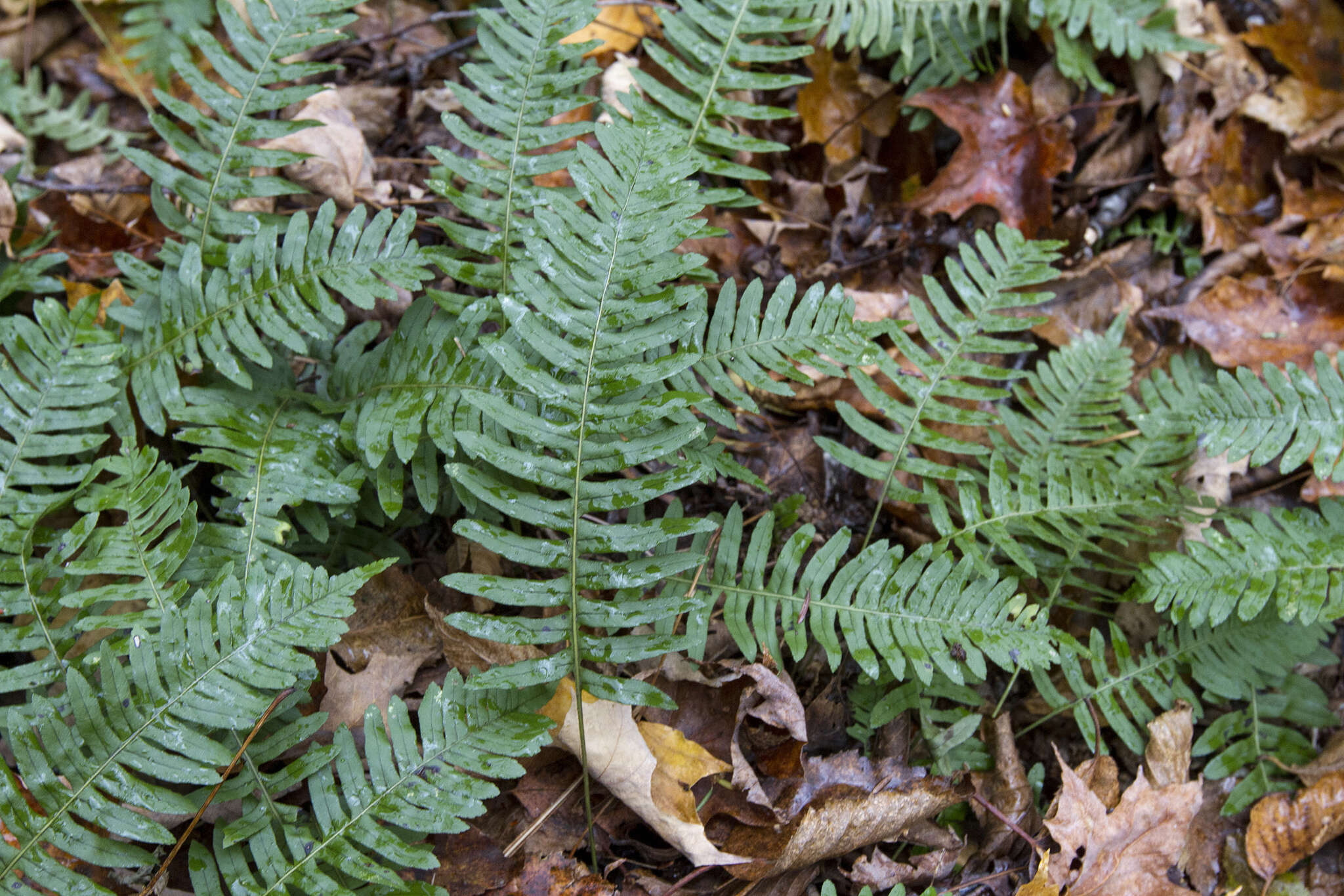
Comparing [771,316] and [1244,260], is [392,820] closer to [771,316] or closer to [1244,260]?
[771,316]

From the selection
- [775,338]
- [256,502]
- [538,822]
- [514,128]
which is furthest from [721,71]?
[538,822]

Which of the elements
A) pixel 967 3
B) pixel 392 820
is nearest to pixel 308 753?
pixel 392 820

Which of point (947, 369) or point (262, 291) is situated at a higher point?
point (262, 291)

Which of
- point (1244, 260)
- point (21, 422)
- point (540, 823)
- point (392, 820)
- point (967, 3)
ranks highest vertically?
point (967, 3)

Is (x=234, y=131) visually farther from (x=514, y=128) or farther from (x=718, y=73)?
(x=718, y=73)

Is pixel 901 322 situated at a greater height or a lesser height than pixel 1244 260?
greater

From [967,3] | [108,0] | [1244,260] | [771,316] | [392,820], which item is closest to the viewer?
[392,820]

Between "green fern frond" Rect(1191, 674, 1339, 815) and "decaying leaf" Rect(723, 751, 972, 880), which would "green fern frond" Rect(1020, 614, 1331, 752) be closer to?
"green fern frond" Rect(1191, 674, 1339, 815)

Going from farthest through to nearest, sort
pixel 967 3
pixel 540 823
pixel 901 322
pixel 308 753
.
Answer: pixel 967 3 < pixel 901 322 < pixel 540 823 < pixel 308 753
